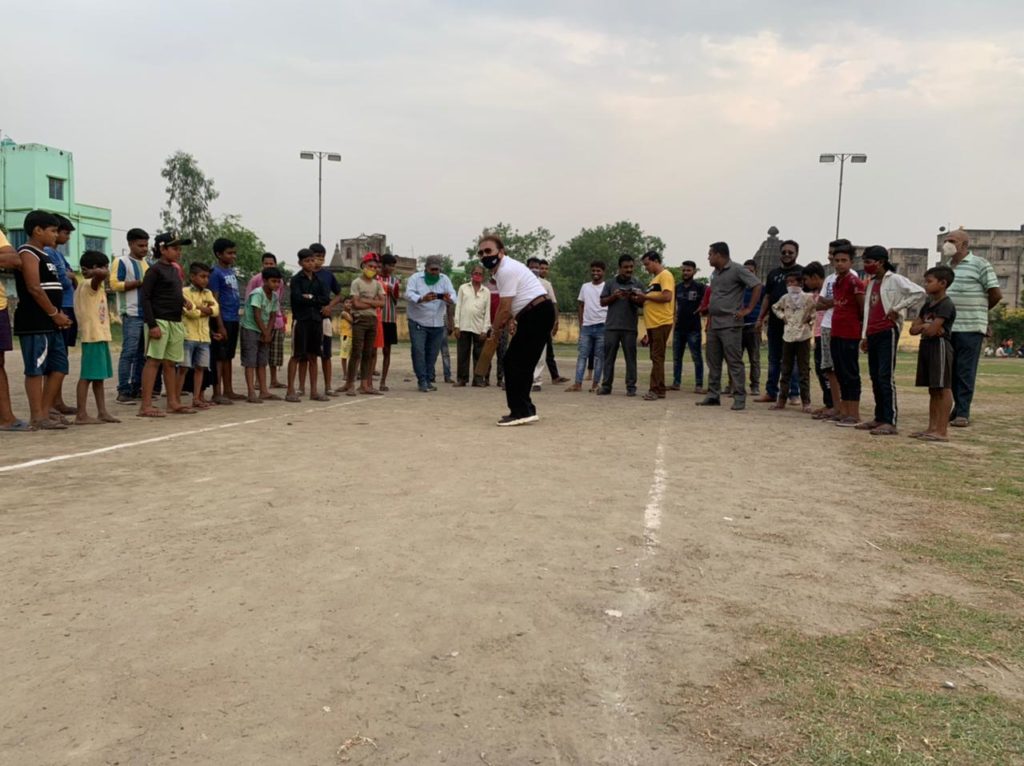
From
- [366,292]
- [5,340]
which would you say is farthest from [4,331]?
[366,292]

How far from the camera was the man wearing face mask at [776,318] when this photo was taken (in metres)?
10.4

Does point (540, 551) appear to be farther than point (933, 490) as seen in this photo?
No

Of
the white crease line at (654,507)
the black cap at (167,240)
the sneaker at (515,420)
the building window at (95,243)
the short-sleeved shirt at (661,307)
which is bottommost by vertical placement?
the white crease line at (654,507)

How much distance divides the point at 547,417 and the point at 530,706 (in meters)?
6.22

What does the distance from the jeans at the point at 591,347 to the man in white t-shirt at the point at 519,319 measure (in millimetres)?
3677

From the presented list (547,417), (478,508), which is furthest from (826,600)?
(547,417)

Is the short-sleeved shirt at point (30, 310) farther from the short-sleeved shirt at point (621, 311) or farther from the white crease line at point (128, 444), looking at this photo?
the short-sleeved shirt at point (621, 311)

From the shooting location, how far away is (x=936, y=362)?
7.33m

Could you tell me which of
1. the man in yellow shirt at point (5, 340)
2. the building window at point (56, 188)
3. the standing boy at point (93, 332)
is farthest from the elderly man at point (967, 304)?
the building window at point (56, 188)

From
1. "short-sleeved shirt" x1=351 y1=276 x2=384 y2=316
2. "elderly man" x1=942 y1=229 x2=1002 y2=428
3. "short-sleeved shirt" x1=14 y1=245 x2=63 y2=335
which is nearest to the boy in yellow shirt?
"short-sleeved shirt" x1=14 y1=245 x2=63 y2=335

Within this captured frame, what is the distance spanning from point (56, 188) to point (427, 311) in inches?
1724

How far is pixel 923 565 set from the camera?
3.73 m

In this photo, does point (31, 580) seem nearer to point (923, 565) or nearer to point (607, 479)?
point (607, 479)

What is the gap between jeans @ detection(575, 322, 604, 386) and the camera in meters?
11.8
